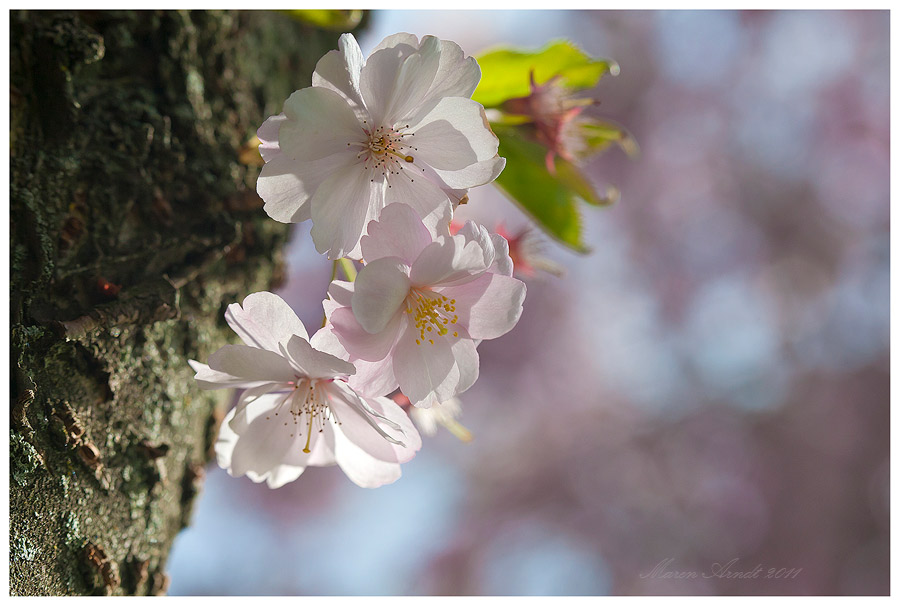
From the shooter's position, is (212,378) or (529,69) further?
(529,69)

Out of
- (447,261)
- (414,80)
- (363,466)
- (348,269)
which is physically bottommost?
(363,466)

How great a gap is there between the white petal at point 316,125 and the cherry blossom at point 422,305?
0.28 feet

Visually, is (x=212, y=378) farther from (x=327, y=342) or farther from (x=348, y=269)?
(x=348, y=269)

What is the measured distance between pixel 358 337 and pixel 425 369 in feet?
0.20

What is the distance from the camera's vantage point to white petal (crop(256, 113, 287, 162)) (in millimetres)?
486

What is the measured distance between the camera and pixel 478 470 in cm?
223

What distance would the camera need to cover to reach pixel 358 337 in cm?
46

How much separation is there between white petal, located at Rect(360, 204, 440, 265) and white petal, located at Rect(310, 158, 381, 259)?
0.04m

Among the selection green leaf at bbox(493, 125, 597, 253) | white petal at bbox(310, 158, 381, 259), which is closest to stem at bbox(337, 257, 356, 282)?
white petal at bbox(310, 158, 381, 259)

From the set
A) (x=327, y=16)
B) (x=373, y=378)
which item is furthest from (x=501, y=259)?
(x=327, y=16)

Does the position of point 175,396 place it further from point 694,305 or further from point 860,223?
point 860,223

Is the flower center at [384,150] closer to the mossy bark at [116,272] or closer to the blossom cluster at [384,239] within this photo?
the blossom cluster at [384,239]
